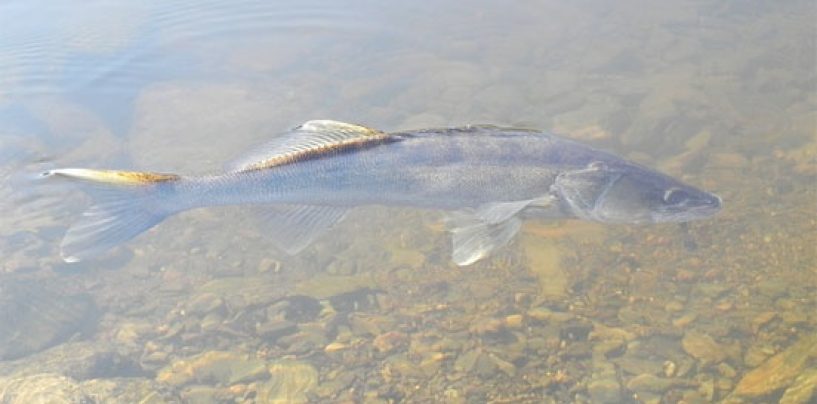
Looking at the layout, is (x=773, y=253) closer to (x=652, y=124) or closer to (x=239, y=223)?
(x=652, y=124)

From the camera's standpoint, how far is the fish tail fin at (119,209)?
347cm

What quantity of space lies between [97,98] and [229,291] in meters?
4.51

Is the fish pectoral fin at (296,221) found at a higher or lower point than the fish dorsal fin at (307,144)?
lower

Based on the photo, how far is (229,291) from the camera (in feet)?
17.8

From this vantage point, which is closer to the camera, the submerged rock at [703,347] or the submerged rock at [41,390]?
the submerged rock at [703,347]

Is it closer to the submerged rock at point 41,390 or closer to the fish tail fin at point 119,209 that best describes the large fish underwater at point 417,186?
the fish tail fin at point 119,209

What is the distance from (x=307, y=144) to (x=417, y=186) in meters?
0.66

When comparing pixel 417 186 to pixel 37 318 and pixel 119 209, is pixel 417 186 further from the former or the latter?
pixel 37 318

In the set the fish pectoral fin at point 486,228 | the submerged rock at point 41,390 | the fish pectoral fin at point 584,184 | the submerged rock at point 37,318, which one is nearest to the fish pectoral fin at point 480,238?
the fish pectoral fin at point 486,228

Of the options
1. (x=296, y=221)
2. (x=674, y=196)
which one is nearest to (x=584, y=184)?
(x=674, y=196)

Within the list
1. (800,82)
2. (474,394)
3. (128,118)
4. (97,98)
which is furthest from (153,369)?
(800,82)

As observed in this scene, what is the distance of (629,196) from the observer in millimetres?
3773

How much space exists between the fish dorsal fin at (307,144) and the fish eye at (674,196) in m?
1.62

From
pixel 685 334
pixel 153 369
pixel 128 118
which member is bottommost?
pixel 153 369
